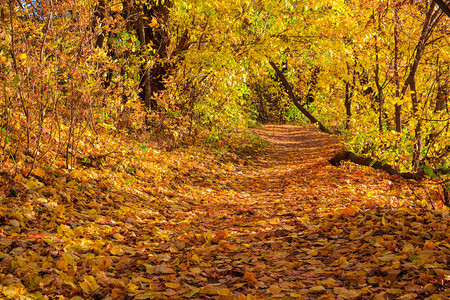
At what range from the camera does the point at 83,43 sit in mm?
4691

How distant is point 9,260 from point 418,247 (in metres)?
3.44

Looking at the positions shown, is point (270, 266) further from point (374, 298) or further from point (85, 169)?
point (85, 169)

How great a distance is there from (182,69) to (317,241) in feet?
18.4

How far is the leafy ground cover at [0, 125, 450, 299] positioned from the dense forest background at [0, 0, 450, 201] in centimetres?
51

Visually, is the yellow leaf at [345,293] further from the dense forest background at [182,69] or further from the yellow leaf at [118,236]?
the yellow leaf at [118,236]

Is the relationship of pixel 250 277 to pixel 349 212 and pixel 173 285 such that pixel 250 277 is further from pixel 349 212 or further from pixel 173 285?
A: pixel 349 212

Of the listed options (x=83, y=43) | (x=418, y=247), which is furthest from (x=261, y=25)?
(x=418, y=247)

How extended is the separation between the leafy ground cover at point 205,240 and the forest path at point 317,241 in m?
0.01

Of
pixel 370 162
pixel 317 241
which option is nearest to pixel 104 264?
pixel 317 241

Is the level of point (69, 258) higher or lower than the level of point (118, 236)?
higher

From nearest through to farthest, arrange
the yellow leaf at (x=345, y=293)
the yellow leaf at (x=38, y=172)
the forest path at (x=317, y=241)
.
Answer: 1. the yellow leaf at (x=345, y=293)
2. the forest path at (x=317, y=241)
3. the yellow leaf at (x=38, y=172)

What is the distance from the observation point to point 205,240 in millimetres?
4035

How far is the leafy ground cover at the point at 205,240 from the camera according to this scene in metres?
2.67

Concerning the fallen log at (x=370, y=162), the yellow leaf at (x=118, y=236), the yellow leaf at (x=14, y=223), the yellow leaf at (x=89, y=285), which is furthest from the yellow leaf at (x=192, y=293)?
the fallen log at (x=370, y=162)
